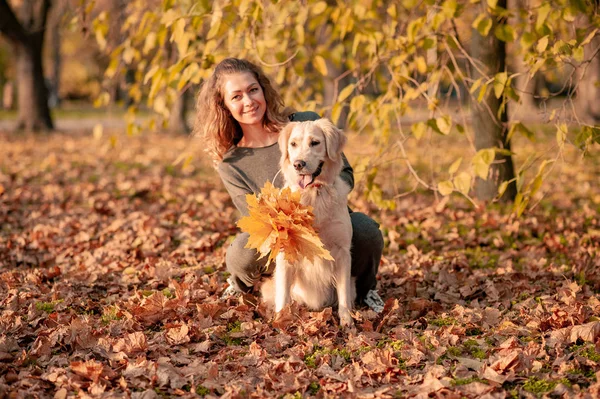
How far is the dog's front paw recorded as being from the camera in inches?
151

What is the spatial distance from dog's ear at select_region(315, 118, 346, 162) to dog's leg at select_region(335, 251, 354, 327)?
0.64 metres

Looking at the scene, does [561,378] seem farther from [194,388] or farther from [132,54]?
[132,54]

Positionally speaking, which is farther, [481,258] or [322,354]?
[481,258]

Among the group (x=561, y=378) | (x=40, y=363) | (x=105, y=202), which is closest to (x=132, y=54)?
(x=105, y=202)

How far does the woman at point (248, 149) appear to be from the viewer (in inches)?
166

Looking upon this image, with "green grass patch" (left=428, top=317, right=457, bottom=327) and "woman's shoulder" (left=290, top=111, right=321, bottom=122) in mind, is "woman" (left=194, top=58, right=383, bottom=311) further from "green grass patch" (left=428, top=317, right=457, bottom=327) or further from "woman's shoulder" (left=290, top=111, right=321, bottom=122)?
"green grass patch" (left=428, top=317, right=457, bottom=327)

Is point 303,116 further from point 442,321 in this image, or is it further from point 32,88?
point 32,88

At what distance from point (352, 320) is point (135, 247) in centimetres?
267

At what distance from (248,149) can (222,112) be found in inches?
12.7

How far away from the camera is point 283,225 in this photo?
11.5 feet

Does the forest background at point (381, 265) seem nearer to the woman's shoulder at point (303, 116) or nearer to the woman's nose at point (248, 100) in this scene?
the woman's shoulder at point (303, 116)

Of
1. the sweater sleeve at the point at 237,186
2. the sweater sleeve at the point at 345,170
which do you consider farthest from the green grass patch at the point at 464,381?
the sweater sleeve at the point at 237,186

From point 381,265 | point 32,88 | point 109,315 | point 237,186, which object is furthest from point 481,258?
point 32,88

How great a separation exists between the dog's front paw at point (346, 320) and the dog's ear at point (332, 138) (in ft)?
3.23
